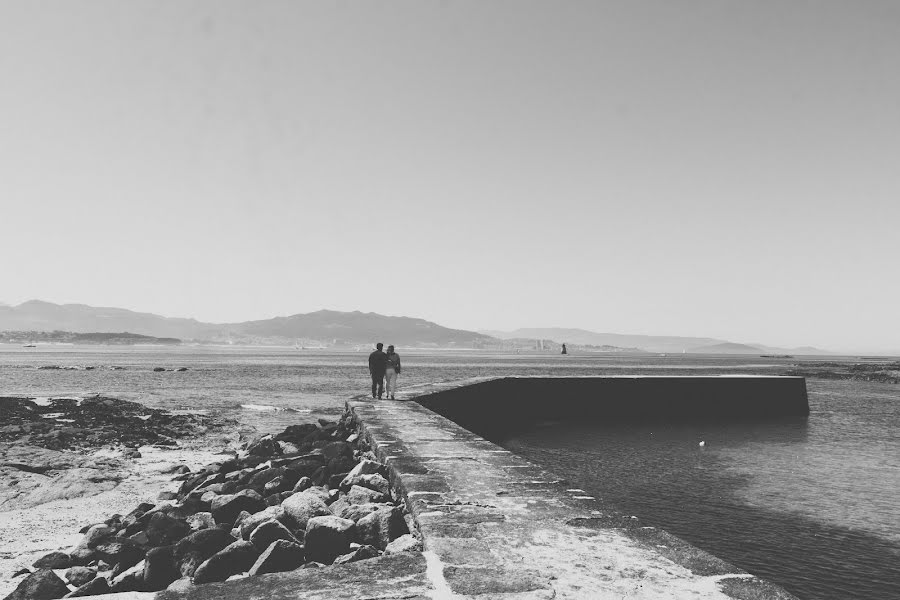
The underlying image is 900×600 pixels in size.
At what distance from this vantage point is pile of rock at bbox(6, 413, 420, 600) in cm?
406

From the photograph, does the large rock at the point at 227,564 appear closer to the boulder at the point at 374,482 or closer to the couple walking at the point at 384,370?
the boulder at the point at 374,482

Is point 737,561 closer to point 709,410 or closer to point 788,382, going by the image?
point 709,410

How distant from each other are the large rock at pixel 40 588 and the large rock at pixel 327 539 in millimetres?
1667

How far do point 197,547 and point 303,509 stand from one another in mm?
852

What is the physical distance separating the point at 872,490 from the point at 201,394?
24.9 metres

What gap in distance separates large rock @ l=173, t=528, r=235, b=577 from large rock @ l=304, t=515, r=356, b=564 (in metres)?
0.87

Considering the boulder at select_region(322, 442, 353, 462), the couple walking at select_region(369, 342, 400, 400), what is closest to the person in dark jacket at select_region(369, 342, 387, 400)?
the couple walking at select_region(369, 342, 400, 400)

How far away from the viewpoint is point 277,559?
394cm

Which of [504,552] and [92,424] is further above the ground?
[504,552]

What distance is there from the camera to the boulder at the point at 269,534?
171 inches

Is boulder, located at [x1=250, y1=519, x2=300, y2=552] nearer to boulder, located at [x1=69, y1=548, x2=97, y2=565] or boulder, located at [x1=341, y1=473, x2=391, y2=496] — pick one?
boulder, located at [x1=341, y1=473, x2=391, y2=496]

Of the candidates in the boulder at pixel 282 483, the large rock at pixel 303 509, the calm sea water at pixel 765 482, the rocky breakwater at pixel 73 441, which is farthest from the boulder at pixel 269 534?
the rocky breakwater at pixel 73 441

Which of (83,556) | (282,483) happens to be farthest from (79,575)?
(282,483)

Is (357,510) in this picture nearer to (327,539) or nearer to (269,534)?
(327,539)
